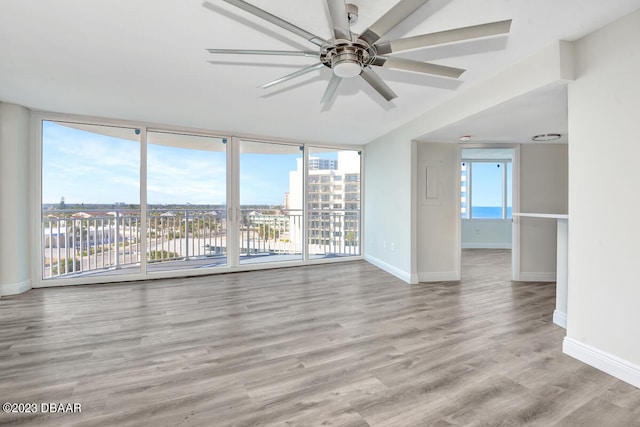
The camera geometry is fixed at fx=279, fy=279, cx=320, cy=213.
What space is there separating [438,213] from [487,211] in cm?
480

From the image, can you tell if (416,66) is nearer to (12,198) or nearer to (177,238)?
(12,198)

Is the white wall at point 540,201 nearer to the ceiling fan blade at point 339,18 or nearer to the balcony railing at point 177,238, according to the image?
the balcony railing at point 177,238

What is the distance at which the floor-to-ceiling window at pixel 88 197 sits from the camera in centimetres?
403

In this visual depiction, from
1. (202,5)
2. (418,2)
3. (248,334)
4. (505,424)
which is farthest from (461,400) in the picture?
(202,5)

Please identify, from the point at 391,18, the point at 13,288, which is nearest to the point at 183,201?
the point at 13,288

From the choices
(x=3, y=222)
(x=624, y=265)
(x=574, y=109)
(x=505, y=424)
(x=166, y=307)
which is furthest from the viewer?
(x=3, y=222)

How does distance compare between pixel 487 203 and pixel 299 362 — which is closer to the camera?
pixel 299 362

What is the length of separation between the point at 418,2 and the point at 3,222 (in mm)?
5038

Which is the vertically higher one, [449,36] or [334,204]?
[449,36]

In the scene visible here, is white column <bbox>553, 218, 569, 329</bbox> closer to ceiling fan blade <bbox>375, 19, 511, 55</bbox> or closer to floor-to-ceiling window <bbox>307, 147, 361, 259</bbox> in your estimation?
ceiling fan blade <bbox>375, 19, 511, 55</bbox>

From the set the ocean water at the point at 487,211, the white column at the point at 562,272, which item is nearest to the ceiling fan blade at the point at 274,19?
the white column at the point at 562,272

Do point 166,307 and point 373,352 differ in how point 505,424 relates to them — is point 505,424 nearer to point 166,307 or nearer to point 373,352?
point 373,352

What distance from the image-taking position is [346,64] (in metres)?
1.59

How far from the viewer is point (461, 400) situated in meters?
1.64
